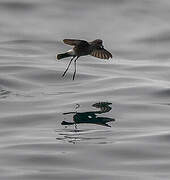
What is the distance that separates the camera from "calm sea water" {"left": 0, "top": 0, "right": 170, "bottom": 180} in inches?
539

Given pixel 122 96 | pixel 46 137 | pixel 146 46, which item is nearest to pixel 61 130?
pixel 46 137

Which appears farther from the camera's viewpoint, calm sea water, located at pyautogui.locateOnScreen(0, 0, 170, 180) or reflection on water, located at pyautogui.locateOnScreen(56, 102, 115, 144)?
reflection on water, located at pyautogui.locateOnScreen(56, 102, 115, 144)

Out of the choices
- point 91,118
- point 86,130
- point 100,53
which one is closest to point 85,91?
point 91,118

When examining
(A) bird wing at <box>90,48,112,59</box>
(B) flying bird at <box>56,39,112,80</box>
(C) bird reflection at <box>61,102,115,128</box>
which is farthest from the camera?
(A) bird wing at <box>90,48,112,59</box>

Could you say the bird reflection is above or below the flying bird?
below

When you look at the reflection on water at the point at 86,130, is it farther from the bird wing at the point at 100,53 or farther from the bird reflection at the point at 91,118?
the bird wing at the point at 100,53

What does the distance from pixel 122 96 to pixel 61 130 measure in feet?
9.71

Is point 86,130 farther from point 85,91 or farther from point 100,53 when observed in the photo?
point 85,91

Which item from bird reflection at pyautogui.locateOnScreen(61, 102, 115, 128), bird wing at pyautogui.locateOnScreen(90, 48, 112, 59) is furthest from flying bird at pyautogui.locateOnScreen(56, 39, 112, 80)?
bird reflection at pyautogui.locateOnScreen(61, 102, 115, 128)

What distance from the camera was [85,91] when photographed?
18688 mm

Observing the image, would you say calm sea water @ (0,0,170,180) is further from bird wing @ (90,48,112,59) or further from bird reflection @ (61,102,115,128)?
bird wing @ (90,48,112,59)

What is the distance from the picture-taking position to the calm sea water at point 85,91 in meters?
13.7

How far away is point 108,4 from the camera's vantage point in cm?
2767

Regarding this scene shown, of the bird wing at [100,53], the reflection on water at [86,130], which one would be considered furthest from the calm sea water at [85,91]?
the bird wing at [100,53]
